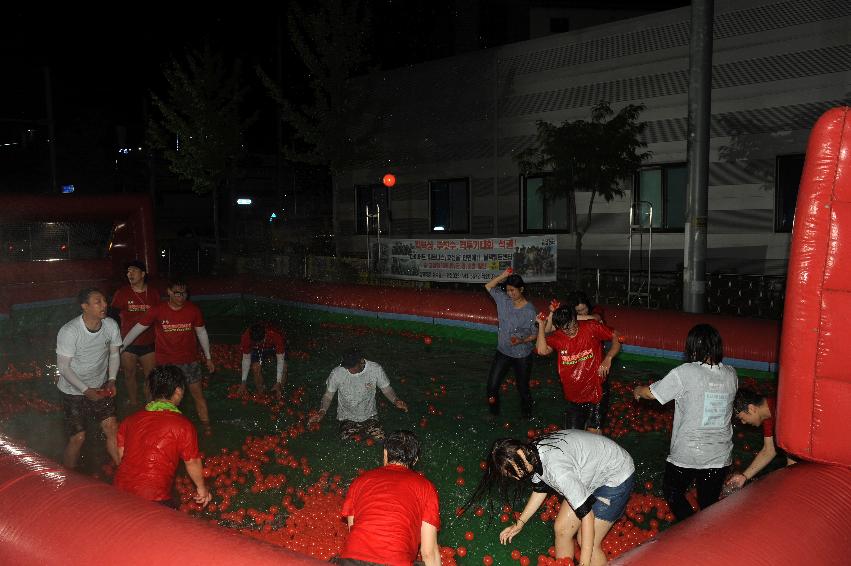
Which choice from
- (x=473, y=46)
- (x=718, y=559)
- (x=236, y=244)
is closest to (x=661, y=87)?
(x=473, y=46)

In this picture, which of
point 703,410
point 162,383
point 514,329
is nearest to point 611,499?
point 703,410

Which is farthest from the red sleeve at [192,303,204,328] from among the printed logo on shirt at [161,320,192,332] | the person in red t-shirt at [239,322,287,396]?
the person in red t-shirt at [239,322,287,396]

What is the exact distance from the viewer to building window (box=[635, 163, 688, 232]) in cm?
1841

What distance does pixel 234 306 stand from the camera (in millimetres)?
20953

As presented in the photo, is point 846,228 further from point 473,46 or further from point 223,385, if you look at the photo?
point 473,46

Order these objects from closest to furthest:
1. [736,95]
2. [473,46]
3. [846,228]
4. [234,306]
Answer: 1. [846,228]
2. [736,95]
3. [234,306]
4. [473,46]

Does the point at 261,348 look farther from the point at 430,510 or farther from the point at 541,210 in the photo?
the point at 541,210

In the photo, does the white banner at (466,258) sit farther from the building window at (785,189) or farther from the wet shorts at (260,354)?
the wet shorts at (260,354)

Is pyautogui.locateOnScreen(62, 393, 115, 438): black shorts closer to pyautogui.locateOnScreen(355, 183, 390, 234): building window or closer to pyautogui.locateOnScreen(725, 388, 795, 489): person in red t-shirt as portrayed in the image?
pyautogui.locateOnScreen(725, 388, 795, 489): person in red t-shirt

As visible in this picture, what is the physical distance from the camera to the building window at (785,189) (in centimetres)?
1644

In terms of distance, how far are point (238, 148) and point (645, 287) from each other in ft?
72.8

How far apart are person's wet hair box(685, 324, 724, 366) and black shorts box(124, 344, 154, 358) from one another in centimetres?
712

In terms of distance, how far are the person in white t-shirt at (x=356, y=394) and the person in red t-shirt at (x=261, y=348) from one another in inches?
80.6

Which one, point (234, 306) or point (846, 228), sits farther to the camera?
point (234, 306)
